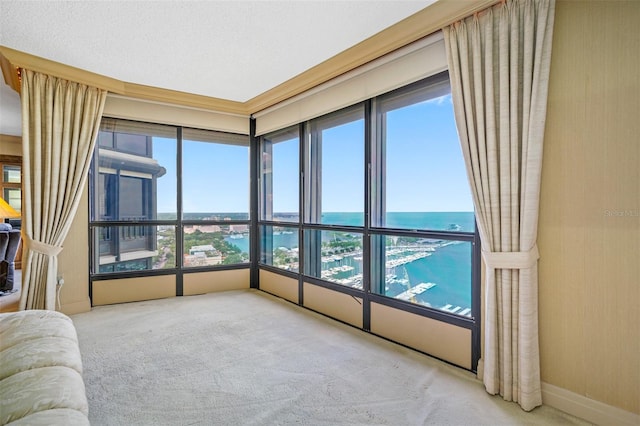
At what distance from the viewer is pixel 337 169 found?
11.9 feet

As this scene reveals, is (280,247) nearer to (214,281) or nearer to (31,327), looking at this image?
(214,281)

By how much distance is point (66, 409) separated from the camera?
111 cm

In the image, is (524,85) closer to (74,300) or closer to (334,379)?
(334,379)

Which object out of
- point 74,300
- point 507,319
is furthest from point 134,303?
point 507,319

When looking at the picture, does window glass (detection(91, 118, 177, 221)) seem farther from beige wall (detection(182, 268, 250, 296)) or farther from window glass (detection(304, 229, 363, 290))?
window glass (detection(304, 229, 363, 290))

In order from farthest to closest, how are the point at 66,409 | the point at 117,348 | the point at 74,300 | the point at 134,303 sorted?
the point at 134,303
the point at 74,300
the point at 117,348
the point at 66,409

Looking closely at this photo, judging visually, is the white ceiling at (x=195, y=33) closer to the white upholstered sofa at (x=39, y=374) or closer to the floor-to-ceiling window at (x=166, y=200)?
the floor-to-ceiling window at (x=166, y=200)

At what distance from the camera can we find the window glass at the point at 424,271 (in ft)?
8.18

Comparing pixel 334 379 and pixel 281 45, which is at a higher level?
pixel 281 45

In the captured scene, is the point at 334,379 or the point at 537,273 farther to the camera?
the point at 334,379

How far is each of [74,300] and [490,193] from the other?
14.7 ft

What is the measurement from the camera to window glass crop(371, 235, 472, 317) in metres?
2.49

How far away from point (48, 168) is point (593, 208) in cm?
476

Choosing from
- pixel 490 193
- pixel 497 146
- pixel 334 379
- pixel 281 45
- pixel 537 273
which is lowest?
pixel 334 379
